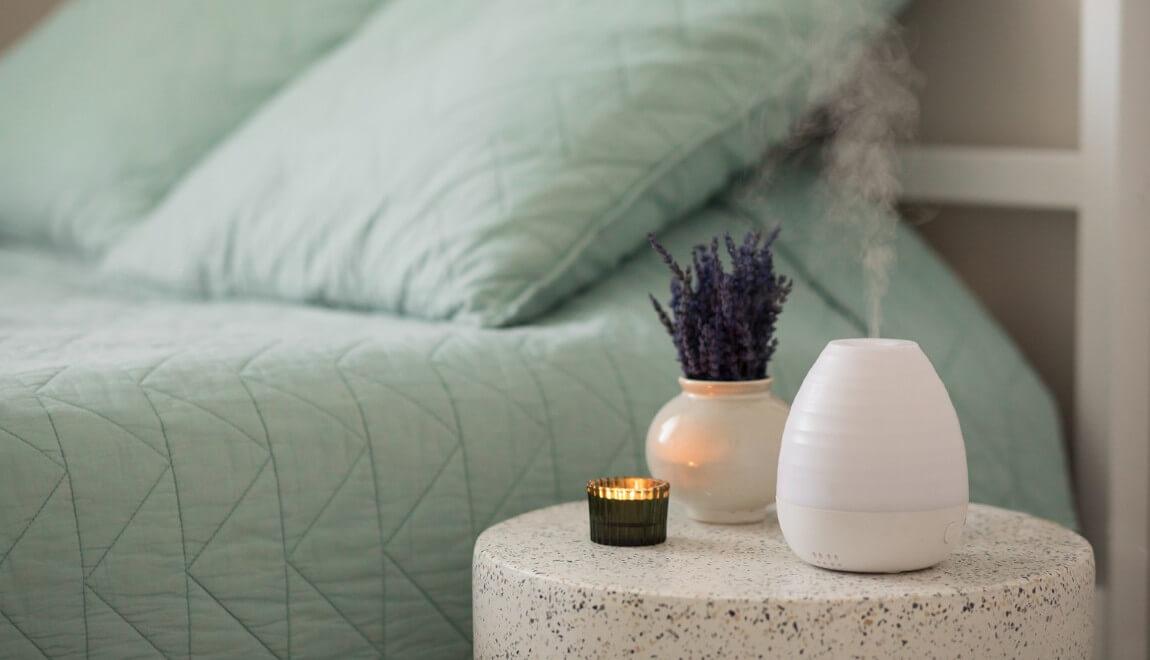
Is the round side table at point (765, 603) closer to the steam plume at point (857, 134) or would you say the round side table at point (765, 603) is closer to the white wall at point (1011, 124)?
the steam plume at point (857, 134)

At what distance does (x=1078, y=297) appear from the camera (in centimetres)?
149

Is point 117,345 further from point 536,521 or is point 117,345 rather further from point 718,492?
point 718,492

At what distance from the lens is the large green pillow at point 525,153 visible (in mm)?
1354

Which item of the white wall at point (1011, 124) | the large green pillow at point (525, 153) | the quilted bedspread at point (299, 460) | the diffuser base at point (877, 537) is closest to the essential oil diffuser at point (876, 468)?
the diffuser base at point (877, 537)

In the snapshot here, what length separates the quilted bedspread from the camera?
96 centimetres

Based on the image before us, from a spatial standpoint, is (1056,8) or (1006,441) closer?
(1006,441)

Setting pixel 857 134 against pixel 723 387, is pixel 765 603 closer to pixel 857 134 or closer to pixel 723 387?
pixel 723 387

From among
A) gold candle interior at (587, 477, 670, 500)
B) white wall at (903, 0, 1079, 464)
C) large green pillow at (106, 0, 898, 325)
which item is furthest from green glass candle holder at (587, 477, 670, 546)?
white wall at (903, 0, 1079, 464)

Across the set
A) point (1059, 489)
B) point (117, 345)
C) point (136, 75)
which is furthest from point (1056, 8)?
point (136, 75)

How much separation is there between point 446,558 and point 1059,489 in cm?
69

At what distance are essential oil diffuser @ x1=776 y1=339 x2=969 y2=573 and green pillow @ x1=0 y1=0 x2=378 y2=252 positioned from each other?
4.28ft

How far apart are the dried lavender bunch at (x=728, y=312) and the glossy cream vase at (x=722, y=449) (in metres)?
0.02

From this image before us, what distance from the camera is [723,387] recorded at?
105 centimetres

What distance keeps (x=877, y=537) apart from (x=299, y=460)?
448 millimetres
